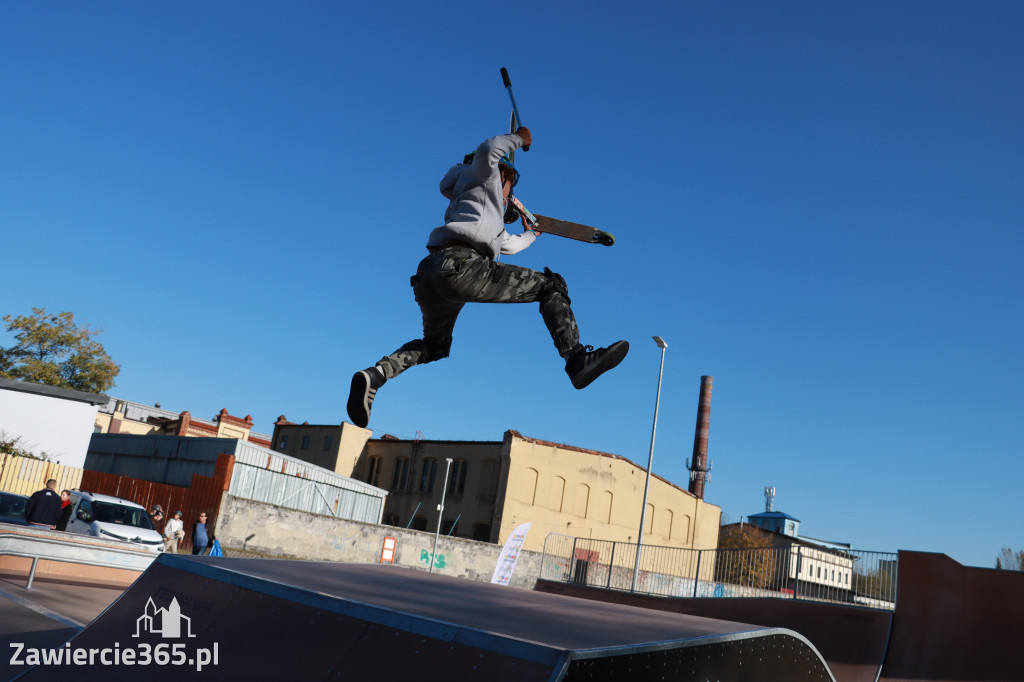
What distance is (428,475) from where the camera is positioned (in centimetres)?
4872

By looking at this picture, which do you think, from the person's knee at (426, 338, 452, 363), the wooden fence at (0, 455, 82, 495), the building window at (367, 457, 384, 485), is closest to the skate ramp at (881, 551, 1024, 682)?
→ the person's knee at (426, 338, 452, 363)

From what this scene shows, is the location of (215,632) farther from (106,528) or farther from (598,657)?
(106,528)

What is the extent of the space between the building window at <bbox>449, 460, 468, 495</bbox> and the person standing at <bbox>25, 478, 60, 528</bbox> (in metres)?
33.2

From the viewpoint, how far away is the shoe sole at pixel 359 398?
4.45 meters

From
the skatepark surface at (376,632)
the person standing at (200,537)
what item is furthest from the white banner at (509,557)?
the skatepark surface at (376,632)

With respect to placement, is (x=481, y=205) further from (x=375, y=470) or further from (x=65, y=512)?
(x=375, y=470)

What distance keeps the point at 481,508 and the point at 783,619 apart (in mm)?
30239

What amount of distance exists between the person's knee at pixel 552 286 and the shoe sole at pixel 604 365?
501 mm

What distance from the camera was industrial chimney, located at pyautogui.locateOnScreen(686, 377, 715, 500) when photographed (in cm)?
5541

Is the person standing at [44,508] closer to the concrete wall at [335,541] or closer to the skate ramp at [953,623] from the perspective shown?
the concrete wall at [335,541]

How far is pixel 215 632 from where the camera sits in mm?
4824

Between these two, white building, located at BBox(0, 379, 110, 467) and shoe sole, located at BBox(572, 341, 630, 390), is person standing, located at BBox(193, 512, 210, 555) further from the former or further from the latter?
shoe sole, located at BBox(572, 341, 630, 390)

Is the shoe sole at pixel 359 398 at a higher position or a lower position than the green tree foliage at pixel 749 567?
higher

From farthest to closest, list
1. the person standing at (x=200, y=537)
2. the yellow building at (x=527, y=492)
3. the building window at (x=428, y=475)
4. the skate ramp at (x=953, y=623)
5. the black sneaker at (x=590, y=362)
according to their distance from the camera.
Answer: the building window at (x=428, y=475) < the yellow building at (x=527, y=492) < the person standing at (x=200, y=537) < the skate ramp at (x=953, y=623) < the black sneaker at (x=590, y=362)
